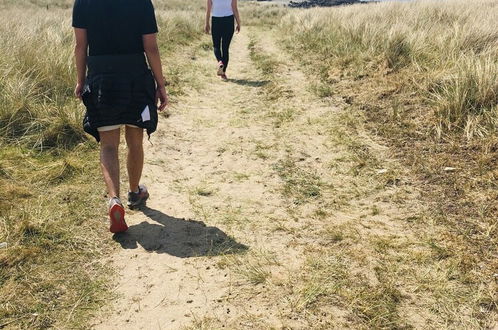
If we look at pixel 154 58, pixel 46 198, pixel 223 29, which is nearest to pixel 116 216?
pixel 46 198

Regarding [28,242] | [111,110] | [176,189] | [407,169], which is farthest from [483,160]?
[28,242]

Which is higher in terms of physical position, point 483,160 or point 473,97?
point 473,97

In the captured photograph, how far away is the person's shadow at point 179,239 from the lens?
2600mm

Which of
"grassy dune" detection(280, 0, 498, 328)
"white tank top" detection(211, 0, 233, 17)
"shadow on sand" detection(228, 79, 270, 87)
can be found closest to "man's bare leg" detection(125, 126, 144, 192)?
"grassy dune" detection(280, 0, 498, 328)

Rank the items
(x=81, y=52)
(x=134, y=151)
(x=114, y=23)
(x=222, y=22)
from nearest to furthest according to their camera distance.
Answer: (x=114, y=23) < (x=81, y=52) < (x=134, y=151) < (x=222, y=22)

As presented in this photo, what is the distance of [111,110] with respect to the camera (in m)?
2.61

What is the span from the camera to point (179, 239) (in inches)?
108

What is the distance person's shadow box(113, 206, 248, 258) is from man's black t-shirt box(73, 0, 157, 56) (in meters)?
1.30

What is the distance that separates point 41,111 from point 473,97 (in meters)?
4.76

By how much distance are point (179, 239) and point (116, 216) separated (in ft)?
1.56

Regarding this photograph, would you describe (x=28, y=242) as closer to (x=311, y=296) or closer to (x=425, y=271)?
(x=311, y=296)

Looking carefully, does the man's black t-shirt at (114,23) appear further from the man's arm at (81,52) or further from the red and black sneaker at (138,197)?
the red and black sneaker at (138,197)

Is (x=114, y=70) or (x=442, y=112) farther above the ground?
(x=114, y=70)

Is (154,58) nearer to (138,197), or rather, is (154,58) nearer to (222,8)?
(138,197)
